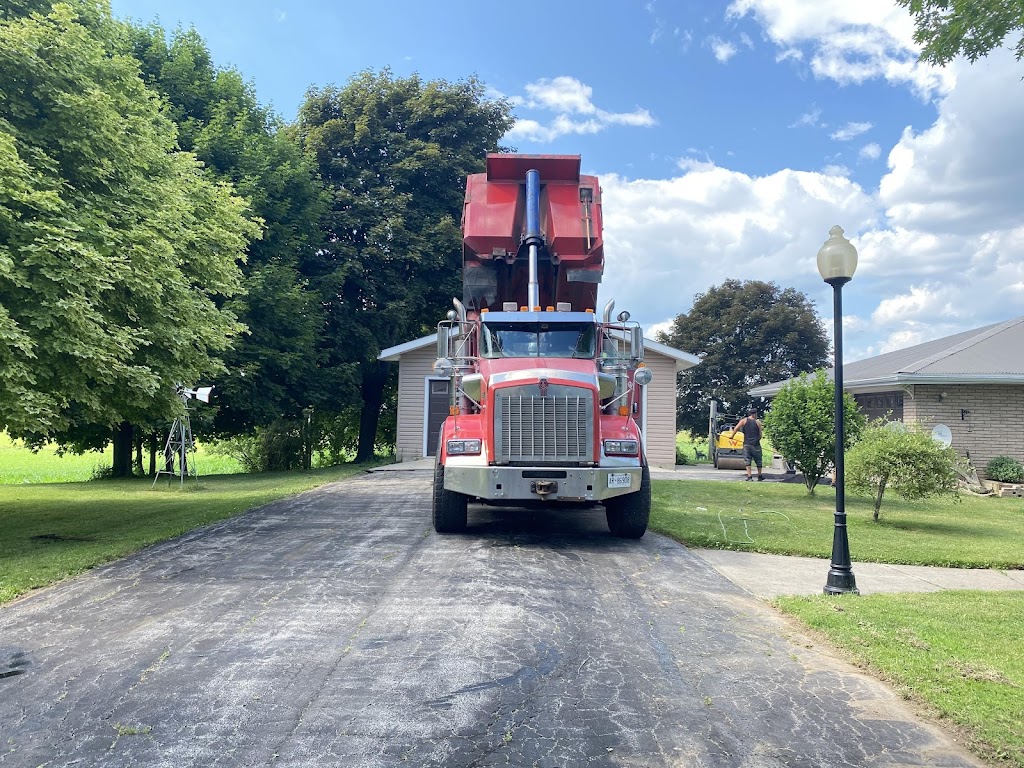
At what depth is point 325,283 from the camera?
844 inches

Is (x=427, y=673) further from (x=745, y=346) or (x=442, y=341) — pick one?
(x=745, y=346)

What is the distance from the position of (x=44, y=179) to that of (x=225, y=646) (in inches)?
250

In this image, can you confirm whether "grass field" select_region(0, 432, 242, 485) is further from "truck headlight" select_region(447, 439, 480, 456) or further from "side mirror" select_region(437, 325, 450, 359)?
"truck headlight" select_region(447, 439, 480, 456)

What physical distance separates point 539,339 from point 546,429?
1.48 m

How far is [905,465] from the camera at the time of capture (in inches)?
408

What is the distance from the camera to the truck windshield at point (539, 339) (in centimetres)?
891

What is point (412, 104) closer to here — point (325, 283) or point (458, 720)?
point (325, 283)

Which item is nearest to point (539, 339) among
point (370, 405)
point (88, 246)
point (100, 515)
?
point (88, 246)

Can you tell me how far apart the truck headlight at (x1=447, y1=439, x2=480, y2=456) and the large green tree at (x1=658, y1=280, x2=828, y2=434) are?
2757 centimetres

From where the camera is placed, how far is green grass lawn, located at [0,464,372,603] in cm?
721

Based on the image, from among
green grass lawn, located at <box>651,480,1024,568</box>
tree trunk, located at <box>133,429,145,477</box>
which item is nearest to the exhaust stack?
green grass lawn, located at <box>651,480,1024,568</box>

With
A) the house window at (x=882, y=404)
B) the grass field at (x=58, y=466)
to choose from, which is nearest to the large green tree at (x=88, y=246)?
the grass field at (x=58, y=466)

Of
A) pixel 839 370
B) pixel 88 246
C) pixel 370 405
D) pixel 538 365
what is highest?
pixel 88 246

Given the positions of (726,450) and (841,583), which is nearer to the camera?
(841,583)
